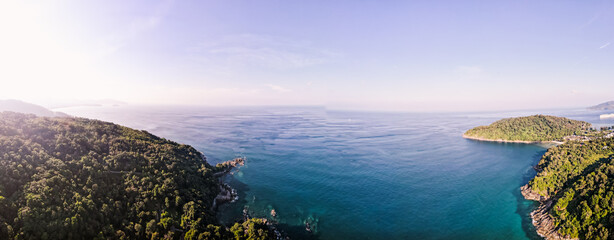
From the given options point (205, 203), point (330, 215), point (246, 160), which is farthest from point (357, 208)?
point (246, 160)

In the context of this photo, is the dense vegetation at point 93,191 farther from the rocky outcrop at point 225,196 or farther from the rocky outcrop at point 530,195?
the rocky outcrop at point 530,195

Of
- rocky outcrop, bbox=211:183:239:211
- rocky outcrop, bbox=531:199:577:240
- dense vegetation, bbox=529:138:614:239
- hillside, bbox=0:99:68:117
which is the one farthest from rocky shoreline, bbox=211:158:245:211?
hillside, bbox=0:99:68:117

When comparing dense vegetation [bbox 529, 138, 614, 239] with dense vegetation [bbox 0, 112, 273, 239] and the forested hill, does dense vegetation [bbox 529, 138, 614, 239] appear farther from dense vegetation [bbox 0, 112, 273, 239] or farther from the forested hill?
the forested hill

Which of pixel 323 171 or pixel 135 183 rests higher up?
pixel 135 183

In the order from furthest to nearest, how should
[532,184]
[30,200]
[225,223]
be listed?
[532,184], [225,223], [30,200]

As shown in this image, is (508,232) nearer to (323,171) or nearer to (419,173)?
(419,173)

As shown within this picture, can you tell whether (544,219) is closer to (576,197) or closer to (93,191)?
(576,197)

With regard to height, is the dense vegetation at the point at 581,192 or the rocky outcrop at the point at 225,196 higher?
the dense vegetation at the point at 581,192

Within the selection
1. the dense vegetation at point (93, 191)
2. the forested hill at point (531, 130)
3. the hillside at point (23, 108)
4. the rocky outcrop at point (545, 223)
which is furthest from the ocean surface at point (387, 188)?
the hillside at point (23, 108)
